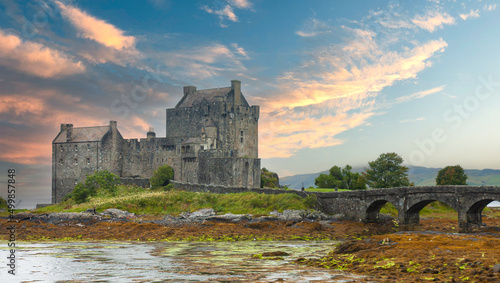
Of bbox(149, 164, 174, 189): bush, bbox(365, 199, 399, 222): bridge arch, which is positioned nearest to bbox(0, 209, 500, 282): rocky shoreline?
bbox(365, 199, 399, 222): bridge arch

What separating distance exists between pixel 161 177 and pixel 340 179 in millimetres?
29937

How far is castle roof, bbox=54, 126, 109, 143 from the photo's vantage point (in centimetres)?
8544

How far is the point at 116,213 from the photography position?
56.2 m

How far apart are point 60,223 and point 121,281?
106 feet

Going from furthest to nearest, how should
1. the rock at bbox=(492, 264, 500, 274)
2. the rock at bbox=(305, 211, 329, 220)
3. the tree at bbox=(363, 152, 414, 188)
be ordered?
1. the tree at bbox=(363, 152, 414, 188)
2. the rock at bbox=(305, 211, 329, 220)
3. the rock at bbox=(492, 264, 500, 274)

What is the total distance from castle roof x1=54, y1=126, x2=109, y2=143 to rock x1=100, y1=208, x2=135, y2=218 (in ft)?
99.6

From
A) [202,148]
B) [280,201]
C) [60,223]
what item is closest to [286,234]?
[280,201]

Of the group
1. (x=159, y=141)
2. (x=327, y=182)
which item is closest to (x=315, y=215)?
(x=327, y=182)

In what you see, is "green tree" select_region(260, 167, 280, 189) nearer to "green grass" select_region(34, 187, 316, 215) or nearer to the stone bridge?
"green grass" select_region(34, 187, 316, 215)

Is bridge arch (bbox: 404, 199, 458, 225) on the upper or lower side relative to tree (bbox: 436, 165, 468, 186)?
lower

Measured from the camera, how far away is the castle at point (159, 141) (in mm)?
82812

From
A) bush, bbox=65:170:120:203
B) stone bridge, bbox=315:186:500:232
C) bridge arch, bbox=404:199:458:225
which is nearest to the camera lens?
stone bridge, bbox=315:186:500:232

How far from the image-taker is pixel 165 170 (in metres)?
76.9

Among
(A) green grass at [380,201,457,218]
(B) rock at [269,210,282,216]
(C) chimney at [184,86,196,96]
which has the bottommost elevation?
(A) green grass at [380,201,457,218]
